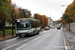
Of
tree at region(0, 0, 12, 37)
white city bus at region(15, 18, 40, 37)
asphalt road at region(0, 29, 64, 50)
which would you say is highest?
tree at region(0, 0, 12, 37)

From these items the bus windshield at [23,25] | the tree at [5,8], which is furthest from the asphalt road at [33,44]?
the bus windshield at [23,25]

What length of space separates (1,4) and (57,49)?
33.7 feet

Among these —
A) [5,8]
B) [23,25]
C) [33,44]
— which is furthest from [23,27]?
[33,44]

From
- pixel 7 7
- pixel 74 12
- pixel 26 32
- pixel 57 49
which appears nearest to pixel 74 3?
pixel 74 12

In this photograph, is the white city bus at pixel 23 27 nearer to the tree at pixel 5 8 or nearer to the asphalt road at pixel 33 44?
the tree at pixel 5 8

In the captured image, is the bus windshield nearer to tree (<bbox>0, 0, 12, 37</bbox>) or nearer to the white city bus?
the white city bus

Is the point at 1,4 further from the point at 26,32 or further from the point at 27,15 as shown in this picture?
the point at 27,15

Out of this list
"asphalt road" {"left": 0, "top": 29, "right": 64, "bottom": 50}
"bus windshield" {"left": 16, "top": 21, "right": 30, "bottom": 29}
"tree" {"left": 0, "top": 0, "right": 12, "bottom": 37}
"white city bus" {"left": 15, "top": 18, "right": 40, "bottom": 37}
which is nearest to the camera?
"asphalt road" {"left": 0, "top": 29, "right": 64, "bottom": 50}

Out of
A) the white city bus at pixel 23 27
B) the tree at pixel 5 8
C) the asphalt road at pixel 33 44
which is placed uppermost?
the tree at pixel 5 8

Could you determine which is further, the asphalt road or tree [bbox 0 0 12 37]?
tree [bbox 0 0 12 37]

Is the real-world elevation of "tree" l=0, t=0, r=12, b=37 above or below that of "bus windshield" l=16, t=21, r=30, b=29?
above

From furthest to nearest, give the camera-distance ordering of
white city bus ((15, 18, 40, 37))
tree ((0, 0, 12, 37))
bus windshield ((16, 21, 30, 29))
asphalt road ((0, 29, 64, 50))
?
1. bus windshield ((16, 21, 30, 29))
2. white city bus ((15, 18, 40, 37))
3. tree ((0, 0, 12, 37))
4. asphalt road ((0, 29, 64, 50))

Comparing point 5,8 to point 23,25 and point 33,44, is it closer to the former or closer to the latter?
point 23,25

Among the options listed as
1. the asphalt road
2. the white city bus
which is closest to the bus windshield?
the white city bus
